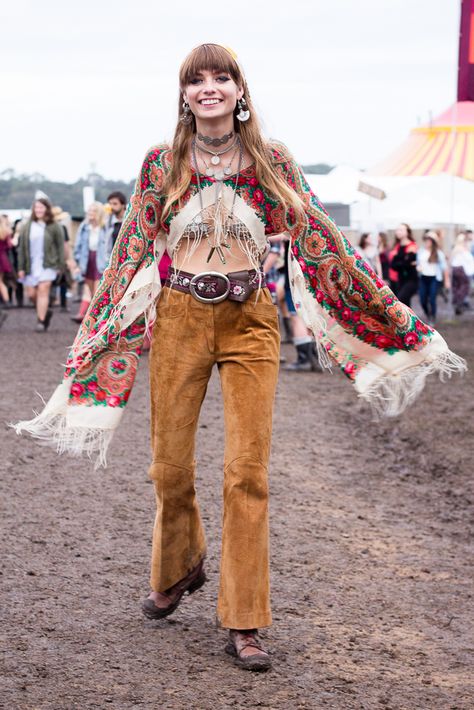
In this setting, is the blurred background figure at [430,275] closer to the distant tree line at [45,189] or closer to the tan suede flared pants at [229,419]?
the tan suede flared pants at [229,419]

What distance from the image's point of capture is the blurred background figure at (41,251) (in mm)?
18109

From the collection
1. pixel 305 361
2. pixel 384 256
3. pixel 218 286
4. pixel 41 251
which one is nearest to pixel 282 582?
pixel 218 286

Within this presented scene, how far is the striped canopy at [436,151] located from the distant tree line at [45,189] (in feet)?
44.2

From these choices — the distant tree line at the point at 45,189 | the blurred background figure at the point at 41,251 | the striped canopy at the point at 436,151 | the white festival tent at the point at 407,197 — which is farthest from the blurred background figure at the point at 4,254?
the distant tree line at the point at 45,189

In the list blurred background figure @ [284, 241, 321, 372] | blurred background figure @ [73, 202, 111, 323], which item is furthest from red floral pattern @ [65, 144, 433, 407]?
blurred background figure @ [73, 202, 111, 323]

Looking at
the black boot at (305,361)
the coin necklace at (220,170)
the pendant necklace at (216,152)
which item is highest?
the pendant necklace at (216,152)

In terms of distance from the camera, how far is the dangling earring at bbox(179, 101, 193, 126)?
4.45 meters

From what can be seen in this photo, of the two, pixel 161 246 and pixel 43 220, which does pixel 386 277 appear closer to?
pixel 43 220

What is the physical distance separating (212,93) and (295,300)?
0.81 meters

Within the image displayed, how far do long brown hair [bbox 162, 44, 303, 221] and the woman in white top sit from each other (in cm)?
1334

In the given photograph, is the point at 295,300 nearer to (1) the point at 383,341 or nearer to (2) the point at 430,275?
(1) the point at 383,341

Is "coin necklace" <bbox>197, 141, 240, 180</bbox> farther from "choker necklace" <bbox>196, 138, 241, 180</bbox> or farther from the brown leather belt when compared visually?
the brown leather belt

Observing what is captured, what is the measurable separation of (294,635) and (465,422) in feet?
20.0

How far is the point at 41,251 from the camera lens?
18188mm
